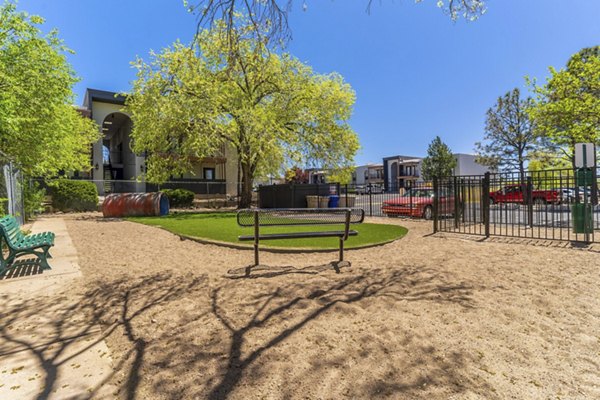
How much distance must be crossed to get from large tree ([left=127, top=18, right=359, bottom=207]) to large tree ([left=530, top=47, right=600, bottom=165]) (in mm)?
11283

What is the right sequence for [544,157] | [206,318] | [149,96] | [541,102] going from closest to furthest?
[206,318] → [541,102] → [149,96] → [544,157]

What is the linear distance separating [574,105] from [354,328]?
59.0 feet

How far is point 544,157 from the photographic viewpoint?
33.6 m

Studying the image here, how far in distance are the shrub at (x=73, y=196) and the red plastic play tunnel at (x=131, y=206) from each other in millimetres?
5237

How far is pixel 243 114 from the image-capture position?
1925 cm

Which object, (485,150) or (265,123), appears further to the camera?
(485,150)

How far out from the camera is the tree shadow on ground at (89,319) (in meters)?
2.78

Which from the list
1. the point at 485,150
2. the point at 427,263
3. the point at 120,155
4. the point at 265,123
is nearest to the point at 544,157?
the point at 485,150

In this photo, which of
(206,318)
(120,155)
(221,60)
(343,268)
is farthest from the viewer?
(120,155)

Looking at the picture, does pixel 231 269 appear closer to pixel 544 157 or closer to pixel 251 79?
pixel 251 79

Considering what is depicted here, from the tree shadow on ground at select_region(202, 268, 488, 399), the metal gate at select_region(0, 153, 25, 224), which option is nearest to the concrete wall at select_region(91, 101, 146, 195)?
the metal gate at select_region(0, 153, 25, 224)

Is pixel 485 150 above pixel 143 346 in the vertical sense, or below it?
above

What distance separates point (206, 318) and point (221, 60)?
20.5 m

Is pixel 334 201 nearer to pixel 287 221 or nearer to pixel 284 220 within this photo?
pixel 284 220
